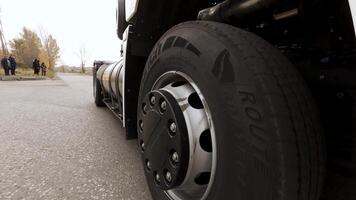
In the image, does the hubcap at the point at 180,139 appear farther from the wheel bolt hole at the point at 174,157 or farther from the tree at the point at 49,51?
the tree at the point at 49,51

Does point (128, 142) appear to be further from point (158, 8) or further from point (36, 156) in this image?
point (158, 8)

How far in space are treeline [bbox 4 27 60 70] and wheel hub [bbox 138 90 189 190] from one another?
47.1 metres

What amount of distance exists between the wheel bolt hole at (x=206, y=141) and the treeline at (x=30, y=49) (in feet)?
156

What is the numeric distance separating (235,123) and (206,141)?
26 centimetres

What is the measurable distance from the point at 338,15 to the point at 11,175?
2176mm

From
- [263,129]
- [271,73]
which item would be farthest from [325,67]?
[263,129]

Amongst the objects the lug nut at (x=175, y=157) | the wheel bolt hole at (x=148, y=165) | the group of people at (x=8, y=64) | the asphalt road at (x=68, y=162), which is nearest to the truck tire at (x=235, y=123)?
the lug nut at (x=175, y=157)

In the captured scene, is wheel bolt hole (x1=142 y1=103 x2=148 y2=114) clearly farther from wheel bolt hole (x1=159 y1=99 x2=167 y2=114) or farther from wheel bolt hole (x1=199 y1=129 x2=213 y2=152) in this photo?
wheel bolt hole (x1=199 y1=129 x2=213 y2=152)

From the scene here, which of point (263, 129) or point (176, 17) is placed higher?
point (176, 17)

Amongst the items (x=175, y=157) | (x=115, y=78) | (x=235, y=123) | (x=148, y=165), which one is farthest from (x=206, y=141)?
(x=115, y=78)

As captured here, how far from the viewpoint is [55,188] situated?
1.65 meters

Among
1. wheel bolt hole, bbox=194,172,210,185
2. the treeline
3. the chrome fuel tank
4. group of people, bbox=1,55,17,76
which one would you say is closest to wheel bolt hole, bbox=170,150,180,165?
wheel bolt hole, bbox=194,172,210,185

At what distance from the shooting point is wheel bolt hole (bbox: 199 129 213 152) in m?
1.01

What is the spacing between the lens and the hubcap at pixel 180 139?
1013 millimetres
